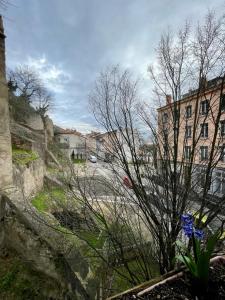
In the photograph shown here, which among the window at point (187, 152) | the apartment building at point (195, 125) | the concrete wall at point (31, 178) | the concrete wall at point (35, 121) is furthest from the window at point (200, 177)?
the concrete wall at point (35, 121)

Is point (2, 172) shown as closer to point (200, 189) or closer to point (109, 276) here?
point (109, 276)

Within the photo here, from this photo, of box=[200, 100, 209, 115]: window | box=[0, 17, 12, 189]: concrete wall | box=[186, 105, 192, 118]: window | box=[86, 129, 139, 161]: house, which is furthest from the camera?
box=[0, 17, 12, 189]: concrete wall

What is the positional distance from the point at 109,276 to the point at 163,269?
1.49 m

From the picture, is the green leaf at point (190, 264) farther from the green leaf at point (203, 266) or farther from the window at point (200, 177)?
the window at point (200, 177)

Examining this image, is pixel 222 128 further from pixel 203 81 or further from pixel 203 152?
pixel 203 81

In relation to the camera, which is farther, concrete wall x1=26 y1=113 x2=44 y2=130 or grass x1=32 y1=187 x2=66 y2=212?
concrete wall x1=26 y1=113 x2=44 y2=130

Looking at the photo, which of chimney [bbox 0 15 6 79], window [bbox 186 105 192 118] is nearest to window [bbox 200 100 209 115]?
window [bbox 186 105 192 118]

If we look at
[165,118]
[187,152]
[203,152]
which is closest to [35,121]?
[165,118]

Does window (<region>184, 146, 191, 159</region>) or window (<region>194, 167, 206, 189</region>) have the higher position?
window (<region>184, 146, 191, 159</region>)

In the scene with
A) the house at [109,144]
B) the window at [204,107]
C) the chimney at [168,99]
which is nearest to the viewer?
the window at [204,107]

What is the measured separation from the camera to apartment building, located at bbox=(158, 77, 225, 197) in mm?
3662

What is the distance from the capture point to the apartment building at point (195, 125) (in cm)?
366

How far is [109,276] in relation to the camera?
4.77 m

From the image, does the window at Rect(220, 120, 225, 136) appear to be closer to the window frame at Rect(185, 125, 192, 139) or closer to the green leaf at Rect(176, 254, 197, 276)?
the window frame at Rect(185, 125, 192, 139)
